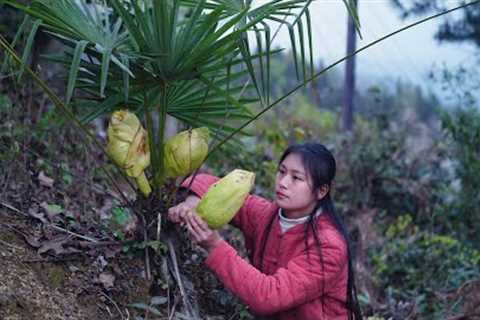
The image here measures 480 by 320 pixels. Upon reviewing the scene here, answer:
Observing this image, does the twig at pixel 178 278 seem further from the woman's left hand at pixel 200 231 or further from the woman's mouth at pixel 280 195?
the woman's mouth at pixel 280 195

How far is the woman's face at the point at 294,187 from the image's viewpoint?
252 centimetres

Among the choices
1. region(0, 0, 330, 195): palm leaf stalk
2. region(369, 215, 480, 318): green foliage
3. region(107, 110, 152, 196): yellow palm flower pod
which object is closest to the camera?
region(0, 0, 330, 195): palm leaf stalk

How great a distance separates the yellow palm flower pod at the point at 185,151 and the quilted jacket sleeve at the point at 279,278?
323 millimetres

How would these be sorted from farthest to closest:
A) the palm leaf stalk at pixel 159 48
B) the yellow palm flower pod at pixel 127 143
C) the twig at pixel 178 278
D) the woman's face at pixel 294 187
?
the woman's face at pixel 294 187 < the twig at pixel 178 278 < the yellow palm flower pod at pixel 127 143 < the palm leaf stalk at pixel 159 48

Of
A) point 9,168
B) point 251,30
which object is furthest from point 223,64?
point 9,168

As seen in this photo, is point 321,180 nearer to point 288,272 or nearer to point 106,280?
point 288,272

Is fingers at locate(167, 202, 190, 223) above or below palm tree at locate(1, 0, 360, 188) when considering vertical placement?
below

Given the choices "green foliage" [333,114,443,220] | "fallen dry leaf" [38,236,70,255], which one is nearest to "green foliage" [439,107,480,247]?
"green foliage" [333,114,443,220]

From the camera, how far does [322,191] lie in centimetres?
259

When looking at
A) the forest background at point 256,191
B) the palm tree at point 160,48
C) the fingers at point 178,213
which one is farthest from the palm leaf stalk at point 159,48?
the forest background at point 256,191

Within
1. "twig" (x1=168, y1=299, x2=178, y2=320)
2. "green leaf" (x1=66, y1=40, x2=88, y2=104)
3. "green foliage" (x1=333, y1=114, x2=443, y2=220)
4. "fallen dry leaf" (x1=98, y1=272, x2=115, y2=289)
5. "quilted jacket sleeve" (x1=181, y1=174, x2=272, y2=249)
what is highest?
"green leaf" (x1=66, y1=40, x2=88, y2=104)

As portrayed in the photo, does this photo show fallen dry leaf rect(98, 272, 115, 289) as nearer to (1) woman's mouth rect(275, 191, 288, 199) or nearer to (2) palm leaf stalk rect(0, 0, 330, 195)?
(2) palm leaf stalk rect(0, 0, 330, 195)

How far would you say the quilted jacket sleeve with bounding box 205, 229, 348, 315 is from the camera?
7.71ft

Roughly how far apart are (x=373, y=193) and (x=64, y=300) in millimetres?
4594
